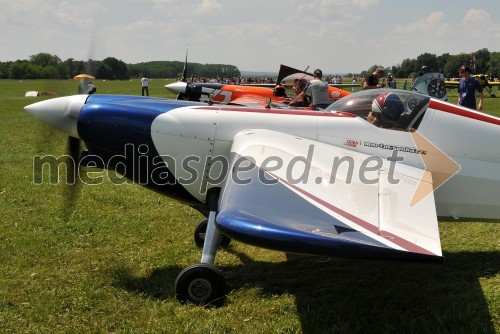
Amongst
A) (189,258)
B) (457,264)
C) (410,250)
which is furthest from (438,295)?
(189,258)

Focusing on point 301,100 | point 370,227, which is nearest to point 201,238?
point 370,227

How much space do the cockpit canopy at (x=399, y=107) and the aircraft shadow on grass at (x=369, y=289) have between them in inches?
58.7

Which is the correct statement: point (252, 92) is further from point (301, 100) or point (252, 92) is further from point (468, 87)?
Result: point (468, 87)

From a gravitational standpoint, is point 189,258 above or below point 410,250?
below

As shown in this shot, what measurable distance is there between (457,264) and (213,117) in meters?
3.37

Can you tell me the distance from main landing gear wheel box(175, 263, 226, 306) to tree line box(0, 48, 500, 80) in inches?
187

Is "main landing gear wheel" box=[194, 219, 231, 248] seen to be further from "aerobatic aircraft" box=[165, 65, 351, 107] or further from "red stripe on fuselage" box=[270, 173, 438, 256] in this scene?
"aerobatic aircraft" box=[165, 65, 351, 107]

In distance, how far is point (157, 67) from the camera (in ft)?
403

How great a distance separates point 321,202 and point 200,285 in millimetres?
1567

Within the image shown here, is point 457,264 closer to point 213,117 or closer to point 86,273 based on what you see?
point 213,117

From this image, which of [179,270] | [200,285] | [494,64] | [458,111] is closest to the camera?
[200,285]

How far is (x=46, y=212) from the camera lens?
7.42 meters

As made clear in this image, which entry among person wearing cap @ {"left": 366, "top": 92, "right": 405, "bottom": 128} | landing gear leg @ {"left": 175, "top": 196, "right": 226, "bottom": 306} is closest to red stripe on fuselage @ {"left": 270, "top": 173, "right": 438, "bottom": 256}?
landing gear leg @ {"left": 175, "top": 196, "right": 226, "bottom": 306}

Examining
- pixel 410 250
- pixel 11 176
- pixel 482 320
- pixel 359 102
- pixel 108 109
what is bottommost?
pixel 11 176
